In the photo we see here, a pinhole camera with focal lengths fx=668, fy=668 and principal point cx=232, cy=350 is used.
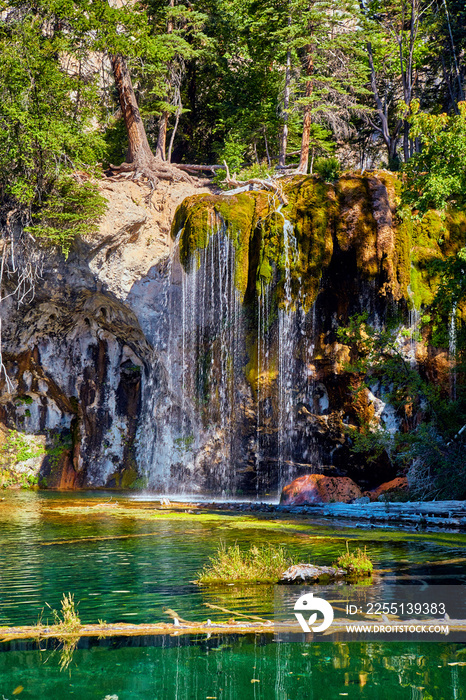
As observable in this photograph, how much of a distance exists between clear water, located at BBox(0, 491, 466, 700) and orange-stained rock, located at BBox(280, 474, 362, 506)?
194 inches

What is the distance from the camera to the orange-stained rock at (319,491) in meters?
19.1

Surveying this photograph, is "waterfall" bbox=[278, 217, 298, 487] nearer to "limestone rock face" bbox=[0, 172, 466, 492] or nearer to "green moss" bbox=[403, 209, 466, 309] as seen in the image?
"limestone rock face" bbox=[0, 172, 466, 492]

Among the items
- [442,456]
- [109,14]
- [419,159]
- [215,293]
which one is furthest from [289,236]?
[109,14]

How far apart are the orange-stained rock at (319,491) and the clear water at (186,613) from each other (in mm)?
4933

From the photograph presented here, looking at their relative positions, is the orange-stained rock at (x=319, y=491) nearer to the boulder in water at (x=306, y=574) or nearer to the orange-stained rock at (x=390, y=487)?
the orange-stained rock at (x=390, y=487)

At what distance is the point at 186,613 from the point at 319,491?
41.1ft

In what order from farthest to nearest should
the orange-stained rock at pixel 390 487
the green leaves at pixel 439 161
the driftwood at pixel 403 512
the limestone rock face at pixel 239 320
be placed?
the limestone rock face at pixel 239 320 → the orange-stained rock at pixel 390 487 → the green leaves at pixel 439 161 → the driftwood at pixel 403 512

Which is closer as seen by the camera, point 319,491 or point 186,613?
point 186,613

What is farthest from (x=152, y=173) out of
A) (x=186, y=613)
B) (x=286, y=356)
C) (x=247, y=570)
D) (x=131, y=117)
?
(x=186, y=613)

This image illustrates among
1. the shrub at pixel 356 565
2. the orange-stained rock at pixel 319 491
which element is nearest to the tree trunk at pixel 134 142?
the orange-stained rock at pixel 319 491

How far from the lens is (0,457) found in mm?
29375

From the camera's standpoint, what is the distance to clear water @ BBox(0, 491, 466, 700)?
549 centimetres

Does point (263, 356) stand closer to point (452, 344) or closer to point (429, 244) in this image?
point (452, 344)

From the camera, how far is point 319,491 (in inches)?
758
